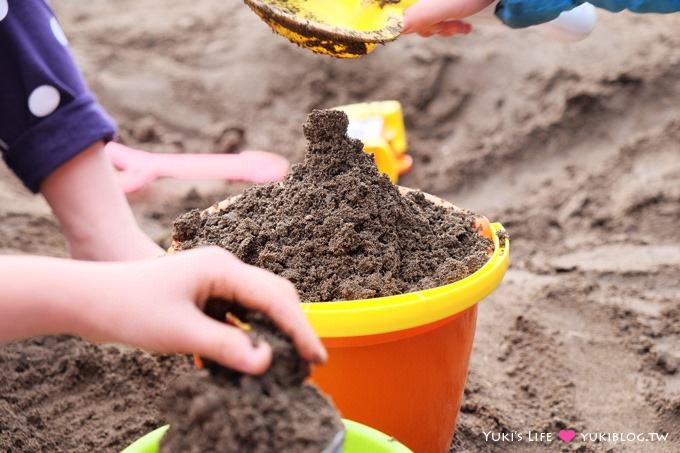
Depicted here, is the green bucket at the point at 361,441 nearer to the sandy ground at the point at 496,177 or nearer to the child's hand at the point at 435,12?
the sandy ground at the point at 496,177

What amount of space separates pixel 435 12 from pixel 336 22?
0.18 metres

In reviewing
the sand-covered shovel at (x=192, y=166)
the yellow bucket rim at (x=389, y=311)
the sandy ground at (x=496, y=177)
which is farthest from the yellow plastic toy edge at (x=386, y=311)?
the sand-covered shovel at (x=192, y=166)

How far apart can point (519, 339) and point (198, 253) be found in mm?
975

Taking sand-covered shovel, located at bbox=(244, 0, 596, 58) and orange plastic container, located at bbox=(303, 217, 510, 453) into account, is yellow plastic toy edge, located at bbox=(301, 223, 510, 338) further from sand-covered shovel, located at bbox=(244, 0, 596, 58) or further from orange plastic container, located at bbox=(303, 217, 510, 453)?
sand-covered shovel, located at bbox=(244, 0, 596, 58)

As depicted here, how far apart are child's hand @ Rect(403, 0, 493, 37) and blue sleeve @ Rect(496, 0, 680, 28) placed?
47 millimetres

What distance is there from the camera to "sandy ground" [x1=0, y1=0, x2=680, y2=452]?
1.36m

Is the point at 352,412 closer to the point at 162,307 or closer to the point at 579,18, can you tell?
the point at 162,307

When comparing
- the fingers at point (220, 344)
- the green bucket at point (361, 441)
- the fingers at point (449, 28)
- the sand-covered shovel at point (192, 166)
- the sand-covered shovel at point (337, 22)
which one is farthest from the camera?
the sand-covered shovel at point (192, 166)

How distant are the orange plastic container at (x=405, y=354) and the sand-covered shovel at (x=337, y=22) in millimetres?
379

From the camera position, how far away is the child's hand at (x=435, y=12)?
52.8 inches

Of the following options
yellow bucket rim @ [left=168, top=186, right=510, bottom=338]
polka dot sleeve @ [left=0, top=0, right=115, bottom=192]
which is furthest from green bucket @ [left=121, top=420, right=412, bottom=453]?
polka dot sleeve @ [left=0, top=0, right=115, bottom=192]

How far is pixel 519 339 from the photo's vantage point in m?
1.55

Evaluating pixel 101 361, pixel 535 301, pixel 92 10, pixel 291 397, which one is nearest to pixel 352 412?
pixel 291 397

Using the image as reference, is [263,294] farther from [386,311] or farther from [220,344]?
[386,311]
